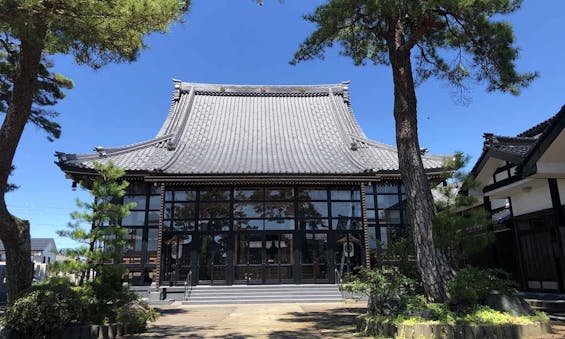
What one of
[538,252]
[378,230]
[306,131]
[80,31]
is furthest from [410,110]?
[306,131]

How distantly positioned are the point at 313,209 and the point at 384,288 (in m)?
9.96

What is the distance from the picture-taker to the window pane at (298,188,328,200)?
17.8m

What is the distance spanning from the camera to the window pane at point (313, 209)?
17625 mm

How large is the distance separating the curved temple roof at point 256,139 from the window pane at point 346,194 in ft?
3.89

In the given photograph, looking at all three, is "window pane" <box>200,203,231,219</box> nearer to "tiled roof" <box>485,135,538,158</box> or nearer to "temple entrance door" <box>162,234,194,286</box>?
"temple entrance door" <box>162,234,194,286</box>

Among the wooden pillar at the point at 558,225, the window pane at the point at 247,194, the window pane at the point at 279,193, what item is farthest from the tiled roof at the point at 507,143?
the window pane at the point at 247,194

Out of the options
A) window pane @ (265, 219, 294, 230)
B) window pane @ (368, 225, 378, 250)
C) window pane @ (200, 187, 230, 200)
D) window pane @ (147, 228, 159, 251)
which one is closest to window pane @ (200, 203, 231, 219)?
window pane @ (200, 187, 230, 200)

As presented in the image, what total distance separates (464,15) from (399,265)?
17.2ft

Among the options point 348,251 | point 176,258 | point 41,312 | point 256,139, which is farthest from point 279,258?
point 41,312

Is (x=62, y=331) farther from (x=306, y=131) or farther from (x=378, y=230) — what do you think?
(x=306, y=131)

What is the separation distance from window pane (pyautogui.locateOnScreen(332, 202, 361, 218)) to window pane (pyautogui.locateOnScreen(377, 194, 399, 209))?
3.54ft

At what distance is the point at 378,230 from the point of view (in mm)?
17984

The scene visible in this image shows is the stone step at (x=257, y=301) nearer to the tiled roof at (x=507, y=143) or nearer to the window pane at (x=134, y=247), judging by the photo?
the window pane at (x=134, y=247)

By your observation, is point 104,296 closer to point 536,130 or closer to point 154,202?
point 154,202
